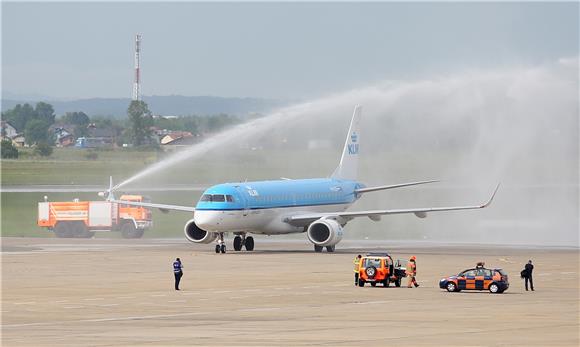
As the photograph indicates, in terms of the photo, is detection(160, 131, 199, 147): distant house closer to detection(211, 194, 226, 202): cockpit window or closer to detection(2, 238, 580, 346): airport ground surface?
detection(211, 194, 226, 202): cockpit window

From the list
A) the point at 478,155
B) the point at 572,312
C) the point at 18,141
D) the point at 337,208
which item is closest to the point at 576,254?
the point at 337,208

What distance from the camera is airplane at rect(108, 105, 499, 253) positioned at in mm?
68688

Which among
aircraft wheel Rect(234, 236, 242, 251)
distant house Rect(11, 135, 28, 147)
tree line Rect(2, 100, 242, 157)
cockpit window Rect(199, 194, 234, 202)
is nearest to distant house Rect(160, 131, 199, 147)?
tree line Rect(2, 100, 242, 157)

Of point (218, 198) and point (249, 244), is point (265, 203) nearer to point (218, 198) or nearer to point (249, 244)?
point (218, 198)

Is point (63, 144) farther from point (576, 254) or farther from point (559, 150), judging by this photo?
point (576, 254)

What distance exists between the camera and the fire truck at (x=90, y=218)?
87312 millimetres

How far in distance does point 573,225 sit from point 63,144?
11053cm

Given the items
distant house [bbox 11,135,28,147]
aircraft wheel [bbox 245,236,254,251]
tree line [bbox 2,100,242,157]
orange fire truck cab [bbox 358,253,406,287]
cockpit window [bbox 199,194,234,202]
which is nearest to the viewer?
orange fire truck cab [bbox 358,253,406,287]

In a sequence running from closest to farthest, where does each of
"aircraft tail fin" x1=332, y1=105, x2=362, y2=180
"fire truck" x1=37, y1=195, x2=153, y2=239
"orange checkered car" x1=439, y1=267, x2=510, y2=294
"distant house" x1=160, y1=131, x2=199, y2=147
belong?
"orange checkered car" x1=439, y1=267, x2=510, y2=294 < "aircraft tail fin" x1=332, y1=105, x2=362, y2=180 < "fire truck" x1=37, y1=195, x2=153, y2=239 < "distant house" x1=160, y1=131, x2=199, y2=147

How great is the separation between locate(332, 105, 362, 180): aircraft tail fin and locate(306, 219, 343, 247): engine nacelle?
10497 millimetres

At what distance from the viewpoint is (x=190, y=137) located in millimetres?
135875

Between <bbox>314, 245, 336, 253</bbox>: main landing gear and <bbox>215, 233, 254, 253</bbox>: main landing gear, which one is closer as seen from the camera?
<bbox>215, 233, 254, 253</bbox>: main landing gear

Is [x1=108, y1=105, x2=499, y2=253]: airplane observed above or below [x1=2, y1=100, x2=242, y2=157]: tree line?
below

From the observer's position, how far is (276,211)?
72.1 metres
